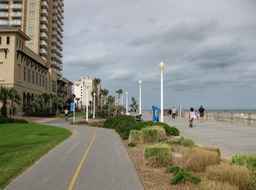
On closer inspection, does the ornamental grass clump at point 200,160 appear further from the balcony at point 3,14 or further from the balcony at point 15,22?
the balcony at point 3,14

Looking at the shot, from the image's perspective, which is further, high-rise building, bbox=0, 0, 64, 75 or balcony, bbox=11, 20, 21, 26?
high-rise building, bbox=0, 0, 64, 75

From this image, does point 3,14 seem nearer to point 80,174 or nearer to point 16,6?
point 16,6

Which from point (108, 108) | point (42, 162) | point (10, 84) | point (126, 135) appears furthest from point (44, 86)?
point (42, 162)

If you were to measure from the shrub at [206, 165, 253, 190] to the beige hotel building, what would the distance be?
5822cm

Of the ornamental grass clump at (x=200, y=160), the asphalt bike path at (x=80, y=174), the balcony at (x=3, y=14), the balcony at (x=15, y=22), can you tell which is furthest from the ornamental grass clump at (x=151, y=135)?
the balcony at (x=3, y=14)

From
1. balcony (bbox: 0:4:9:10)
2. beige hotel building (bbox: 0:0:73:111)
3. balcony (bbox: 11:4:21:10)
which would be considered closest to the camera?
beige hotel building (bbox: 0:0:73:111)

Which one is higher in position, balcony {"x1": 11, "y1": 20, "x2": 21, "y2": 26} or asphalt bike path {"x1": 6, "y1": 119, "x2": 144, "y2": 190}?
balcony {"x1": 11, "y1": 20, "x2": 21, "y2": 26}

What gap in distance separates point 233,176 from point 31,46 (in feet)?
305

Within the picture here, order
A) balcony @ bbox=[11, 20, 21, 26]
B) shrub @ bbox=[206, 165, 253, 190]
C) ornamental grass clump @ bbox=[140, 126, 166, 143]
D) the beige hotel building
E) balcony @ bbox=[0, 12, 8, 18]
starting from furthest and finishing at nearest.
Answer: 1. balcony @ bbox=[11, 20, 21, 26]
2. balcony @ bbox=[0, 12, 8, 18]
3. the beige hotel building
4. ornamental grass clump @ bbox=[140, 126, 166, 143]
5. shrub @ bbox=[206, 165, 253, 190]

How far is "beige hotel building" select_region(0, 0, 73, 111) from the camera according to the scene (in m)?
61.7

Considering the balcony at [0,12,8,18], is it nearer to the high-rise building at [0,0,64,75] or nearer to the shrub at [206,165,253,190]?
the high-rise building at [0,0,64,75]

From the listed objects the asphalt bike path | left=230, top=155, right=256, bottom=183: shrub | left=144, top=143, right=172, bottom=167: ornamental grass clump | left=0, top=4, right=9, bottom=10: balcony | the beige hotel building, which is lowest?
the asphalt bike path

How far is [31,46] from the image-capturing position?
9356cm

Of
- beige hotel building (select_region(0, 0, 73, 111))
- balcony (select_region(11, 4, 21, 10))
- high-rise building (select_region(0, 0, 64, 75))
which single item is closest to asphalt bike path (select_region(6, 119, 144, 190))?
beige hotel building (select_region(0, 0, 73, 111))
